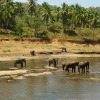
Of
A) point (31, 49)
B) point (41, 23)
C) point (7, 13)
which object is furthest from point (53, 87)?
point (41, 23)

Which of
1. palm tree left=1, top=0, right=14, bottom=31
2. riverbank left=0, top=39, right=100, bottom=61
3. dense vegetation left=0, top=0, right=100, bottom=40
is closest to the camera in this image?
riverbank left=0, top=39, right=100, bottom=61

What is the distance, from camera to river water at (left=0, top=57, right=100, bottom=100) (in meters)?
21.3

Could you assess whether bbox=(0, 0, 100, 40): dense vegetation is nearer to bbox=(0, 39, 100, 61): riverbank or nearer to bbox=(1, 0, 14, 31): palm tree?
bbox=(1, 0, 14, 31): palm tree

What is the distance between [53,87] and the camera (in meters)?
24.6

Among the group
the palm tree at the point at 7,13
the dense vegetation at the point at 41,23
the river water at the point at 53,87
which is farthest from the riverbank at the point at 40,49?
the river water at the point at 53,87

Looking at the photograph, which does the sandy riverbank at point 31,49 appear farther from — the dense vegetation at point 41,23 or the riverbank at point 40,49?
the dense vegetation at point 41,23

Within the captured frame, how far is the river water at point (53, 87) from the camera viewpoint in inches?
838

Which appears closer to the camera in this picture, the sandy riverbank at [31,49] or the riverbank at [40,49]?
the sandy riverbank at [31,49]

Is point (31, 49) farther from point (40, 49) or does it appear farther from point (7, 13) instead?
point (7, 13)

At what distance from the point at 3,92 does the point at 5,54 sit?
104 ft

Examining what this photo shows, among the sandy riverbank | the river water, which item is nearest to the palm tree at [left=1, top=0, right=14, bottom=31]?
the sandy riverbank

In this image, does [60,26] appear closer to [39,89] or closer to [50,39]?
[50,39]

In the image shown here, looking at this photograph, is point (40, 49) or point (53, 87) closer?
point (53, 87)

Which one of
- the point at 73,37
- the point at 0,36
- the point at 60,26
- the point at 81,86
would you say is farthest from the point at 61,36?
the point at 81,86
